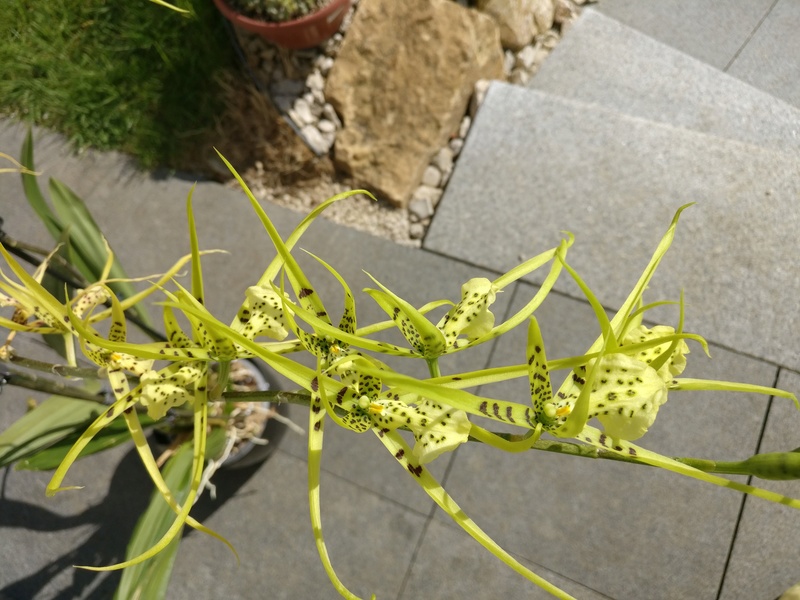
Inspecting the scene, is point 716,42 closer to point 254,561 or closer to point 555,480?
point 555,480

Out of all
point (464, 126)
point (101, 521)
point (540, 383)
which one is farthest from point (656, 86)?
point (101, 521)

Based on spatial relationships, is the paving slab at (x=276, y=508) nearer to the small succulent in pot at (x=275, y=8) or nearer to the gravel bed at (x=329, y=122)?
the gravel bed at (x=329, y=122)

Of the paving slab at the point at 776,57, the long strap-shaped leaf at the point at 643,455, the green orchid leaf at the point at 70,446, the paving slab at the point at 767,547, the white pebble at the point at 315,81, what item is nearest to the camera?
the long strap-shaped leaf at the point at 643,455

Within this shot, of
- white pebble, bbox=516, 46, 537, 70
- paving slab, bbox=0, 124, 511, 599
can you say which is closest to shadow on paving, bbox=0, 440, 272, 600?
paving slab, bbox=0, 124, 511, 599

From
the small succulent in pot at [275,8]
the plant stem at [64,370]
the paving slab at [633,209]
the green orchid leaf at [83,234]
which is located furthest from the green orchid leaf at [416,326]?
the small succulent in pot at [275,8]

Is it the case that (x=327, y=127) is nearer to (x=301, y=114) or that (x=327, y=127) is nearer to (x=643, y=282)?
(x=301, y=114)
